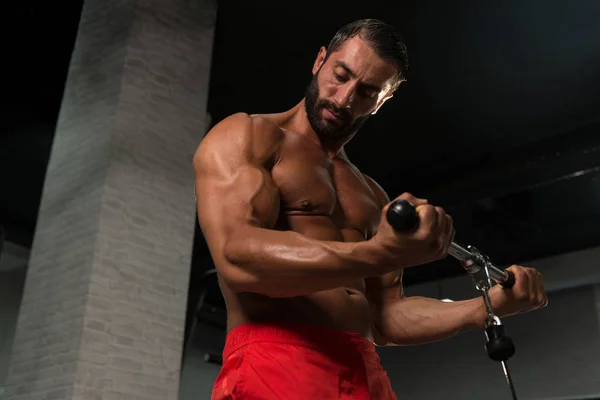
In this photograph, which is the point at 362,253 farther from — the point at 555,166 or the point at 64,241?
the point at 555,166

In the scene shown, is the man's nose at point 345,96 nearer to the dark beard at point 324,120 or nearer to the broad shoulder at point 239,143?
the dark beard at point 324,120

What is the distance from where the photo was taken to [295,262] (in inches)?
38.4

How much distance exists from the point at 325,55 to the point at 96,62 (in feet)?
7.11

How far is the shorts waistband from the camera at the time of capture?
1.13 metres

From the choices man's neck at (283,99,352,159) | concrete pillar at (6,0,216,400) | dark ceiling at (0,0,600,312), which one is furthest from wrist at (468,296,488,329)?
dark ceiling at (0,0,600,312)

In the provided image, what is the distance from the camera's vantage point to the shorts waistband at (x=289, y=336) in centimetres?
113

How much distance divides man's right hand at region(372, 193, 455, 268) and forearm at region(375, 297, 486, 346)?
1.51 feet

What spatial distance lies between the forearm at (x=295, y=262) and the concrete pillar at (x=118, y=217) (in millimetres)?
1753

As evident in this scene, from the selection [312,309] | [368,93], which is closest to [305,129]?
[368,93]

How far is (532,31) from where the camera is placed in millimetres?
3777

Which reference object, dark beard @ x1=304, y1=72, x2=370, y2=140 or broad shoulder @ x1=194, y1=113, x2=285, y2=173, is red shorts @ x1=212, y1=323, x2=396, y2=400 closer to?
broad shoulder @ x1=194, y1=113, x2=285, y2=173

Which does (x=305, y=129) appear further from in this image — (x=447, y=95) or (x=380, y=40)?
(x=447, y=95)

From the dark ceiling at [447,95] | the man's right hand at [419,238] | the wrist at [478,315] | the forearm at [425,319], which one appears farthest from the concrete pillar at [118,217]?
the man's right hand at [419,238]

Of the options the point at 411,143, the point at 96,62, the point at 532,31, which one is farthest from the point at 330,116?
the point at 411,143
